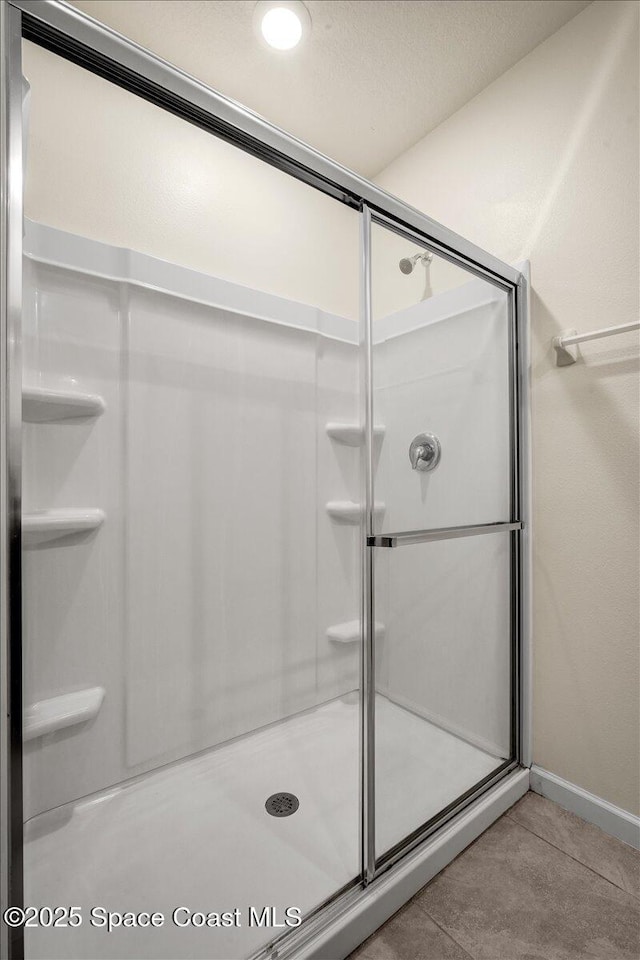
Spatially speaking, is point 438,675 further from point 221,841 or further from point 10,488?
point 10,488

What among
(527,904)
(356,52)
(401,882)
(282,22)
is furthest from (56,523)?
(356,52)

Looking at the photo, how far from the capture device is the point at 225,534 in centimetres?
164

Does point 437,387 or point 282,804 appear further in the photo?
point 282,804

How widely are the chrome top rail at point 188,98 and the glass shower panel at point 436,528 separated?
0.07 m

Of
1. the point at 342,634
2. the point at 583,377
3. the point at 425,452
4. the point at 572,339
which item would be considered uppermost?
the point at 572,339

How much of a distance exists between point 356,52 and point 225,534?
161 cm

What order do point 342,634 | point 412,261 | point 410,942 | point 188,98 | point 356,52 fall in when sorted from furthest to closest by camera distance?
point 342,634
point 356,52
point 412,261
point 410,942
point 188,98

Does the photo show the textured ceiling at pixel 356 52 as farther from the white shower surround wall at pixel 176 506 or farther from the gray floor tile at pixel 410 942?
the gray floor tile at pixel 410 942

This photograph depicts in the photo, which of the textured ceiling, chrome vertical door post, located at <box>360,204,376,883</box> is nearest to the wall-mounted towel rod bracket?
chrome vertical door post, located at <box>360,204,376,883</box>

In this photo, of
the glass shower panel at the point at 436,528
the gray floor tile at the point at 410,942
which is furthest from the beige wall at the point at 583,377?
the gray floor tile at the point at 410,942

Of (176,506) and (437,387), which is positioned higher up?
(437,387)

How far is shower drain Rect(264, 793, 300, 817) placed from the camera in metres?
1.33

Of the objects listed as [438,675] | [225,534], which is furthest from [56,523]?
[438,675]

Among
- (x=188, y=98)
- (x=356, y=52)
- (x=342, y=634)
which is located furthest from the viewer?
(x=342, y=634)
